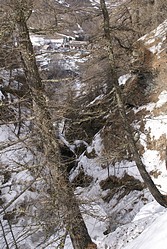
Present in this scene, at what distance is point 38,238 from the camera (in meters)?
11.6

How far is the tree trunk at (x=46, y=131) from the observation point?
569cm

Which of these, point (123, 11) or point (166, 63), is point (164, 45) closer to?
point (166, 63)

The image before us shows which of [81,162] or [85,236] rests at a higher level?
[81,162]

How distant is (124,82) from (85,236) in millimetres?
10689

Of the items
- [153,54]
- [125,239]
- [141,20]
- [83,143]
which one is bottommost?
[125,239]

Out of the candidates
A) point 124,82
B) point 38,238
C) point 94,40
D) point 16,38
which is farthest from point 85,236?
point 124,82

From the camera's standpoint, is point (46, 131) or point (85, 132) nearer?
point (46, 131)

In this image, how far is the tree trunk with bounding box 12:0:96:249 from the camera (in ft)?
18.7

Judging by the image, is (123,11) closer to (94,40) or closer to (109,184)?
(94,40)

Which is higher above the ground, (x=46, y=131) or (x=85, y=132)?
Result: (x=85, y=132)

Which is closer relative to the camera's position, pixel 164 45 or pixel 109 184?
pixel 109 184

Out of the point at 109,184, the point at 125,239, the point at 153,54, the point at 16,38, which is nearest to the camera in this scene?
the point at 16,38

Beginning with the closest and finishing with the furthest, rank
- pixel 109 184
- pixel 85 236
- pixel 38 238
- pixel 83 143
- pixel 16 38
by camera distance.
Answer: pixel 16 38, pixel 85 236, pixel 38 238, pixel 109 184, pixel 83 143

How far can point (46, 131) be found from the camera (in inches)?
231
